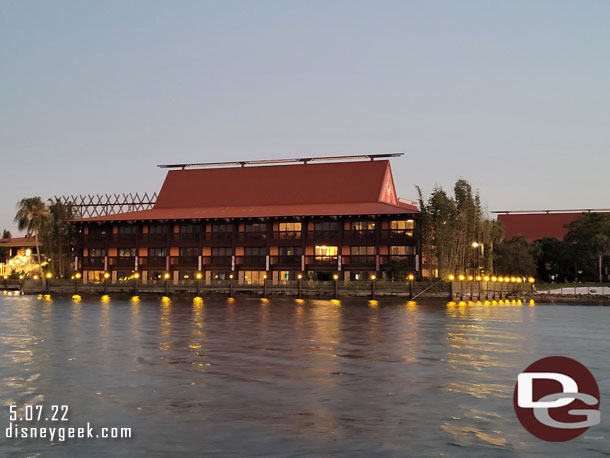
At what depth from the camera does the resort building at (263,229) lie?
79.9m

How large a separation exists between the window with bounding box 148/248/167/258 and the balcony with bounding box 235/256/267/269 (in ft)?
32.7

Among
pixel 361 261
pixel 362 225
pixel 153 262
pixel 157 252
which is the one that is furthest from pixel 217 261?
pixel 362 225

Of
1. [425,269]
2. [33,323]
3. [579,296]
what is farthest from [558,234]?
[33,323]

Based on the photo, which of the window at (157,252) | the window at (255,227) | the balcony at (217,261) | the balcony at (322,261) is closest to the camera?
the balcony at (322,261)

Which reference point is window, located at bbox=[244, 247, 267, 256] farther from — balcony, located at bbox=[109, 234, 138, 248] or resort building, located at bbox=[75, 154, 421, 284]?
balcony, located at bbox=[109, 234, 138, 248]

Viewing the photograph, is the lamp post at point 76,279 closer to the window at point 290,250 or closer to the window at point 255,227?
the window at point 255,227

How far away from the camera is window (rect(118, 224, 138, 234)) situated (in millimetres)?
89981

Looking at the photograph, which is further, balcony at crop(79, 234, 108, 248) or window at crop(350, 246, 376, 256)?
balcony at crop(79, 234, 108, 248)

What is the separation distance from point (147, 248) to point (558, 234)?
72171 mm

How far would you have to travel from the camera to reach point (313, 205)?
285 ft

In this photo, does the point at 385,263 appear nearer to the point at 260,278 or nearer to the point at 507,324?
the point at 260,278

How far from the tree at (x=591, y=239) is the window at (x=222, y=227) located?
171 feet

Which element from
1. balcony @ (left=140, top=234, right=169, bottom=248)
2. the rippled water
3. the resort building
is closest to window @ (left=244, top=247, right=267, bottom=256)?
the resort building

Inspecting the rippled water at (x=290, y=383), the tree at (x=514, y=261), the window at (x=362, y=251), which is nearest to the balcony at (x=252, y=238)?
the window at (x=362, y=251)
